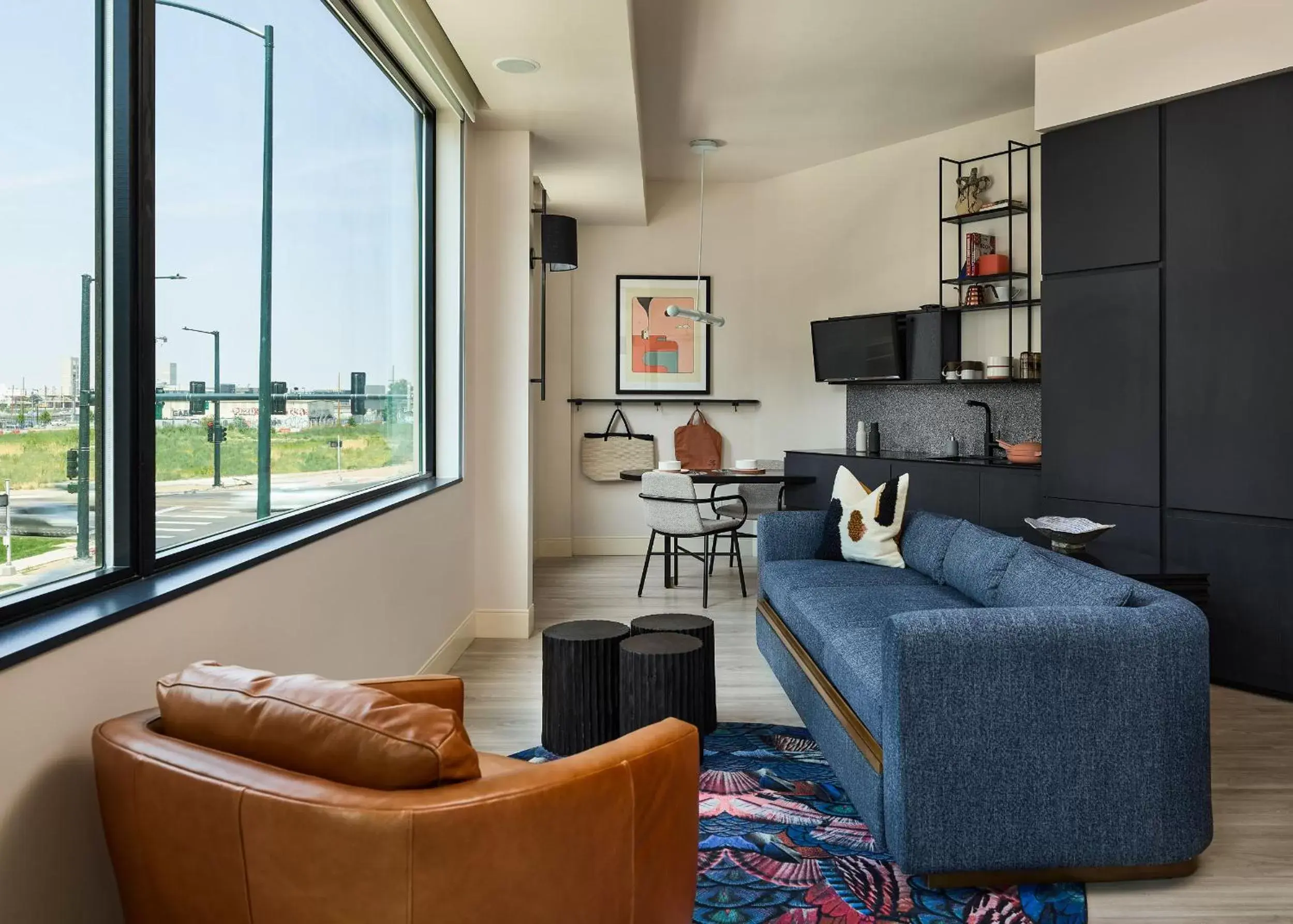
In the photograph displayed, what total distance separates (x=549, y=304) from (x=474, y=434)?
10.1ft

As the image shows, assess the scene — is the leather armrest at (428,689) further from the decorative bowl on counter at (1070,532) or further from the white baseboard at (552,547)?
the white baseboard at (552,547)

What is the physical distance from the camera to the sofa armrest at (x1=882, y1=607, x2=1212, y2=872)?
221 cm

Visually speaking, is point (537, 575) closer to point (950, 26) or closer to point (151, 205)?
point (950, 26)

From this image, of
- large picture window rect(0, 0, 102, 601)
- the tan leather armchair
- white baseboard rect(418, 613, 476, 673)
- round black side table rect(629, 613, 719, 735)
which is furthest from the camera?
white baseboard rect(418, 613, 476, 673)

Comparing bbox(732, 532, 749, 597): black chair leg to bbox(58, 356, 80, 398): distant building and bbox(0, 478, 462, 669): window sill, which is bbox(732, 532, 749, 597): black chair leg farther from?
bbox(58, 356, 80, 398): distant building

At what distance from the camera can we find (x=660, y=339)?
8.00 meters

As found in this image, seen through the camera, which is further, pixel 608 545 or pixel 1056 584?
pixel 608 545

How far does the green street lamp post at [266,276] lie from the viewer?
108 inches

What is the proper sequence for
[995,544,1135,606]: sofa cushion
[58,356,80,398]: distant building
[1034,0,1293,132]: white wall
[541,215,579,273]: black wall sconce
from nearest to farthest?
[58,356,80,398]: distant building, [995,544,1135,606]: sofa cushion, [1034,0,1293,132]: white wall, [541,215,579,273]: black wall sconce

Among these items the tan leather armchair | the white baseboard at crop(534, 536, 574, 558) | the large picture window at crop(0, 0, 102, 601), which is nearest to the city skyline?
the large picture window at crop(0, 0, 102, 601)

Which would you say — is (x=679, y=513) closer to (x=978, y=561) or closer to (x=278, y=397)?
(x=978, y=561)

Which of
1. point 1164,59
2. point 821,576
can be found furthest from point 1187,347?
point 821,576

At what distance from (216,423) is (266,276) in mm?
532

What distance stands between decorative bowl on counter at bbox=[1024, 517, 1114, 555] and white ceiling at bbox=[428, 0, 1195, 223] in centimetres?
241
